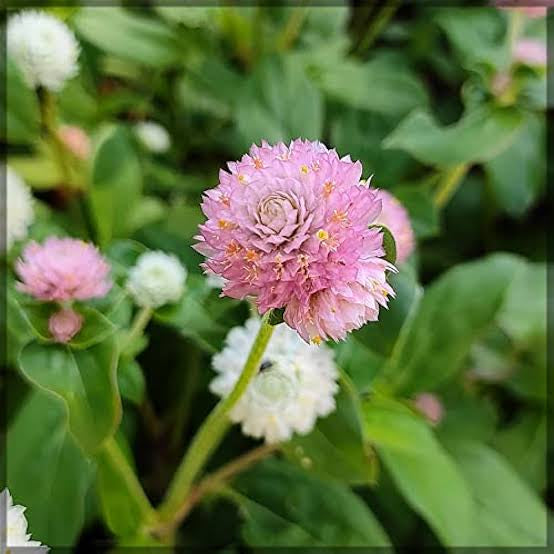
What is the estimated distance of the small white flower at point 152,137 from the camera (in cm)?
98

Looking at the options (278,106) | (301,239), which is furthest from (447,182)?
(301,239)

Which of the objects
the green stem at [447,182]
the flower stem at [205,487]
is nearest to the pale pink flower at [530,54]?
the green stem at [447,182]

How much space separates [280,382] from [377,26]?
1.98ft

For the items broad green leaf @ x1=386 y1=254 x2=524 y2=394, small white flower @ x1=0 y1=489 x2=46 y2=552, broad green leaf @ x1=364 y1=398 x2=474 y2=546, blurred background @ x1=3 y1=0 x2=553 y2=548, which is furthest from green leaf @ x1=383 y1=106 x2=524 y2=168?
small white flower @ x1=0 y1=489 x2=46 y2=552

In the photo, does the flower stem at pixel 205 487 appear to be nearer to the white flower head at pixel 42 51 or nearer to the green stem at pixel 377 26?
the white flower head at pixel 42 51

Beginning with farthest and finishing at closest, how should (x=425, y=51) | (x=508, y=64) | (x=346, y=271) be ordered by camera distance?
1. (x=425, y=51)
2. (x=508, y=64)
3. (x=346, y=271)

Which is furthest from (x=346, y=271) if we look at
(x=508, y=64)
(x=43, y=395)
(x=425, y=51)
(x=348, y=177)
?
(x=425, y=51)

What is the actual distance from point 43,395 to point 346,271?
15.9 inches

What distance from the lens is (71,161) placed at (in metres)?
0.95

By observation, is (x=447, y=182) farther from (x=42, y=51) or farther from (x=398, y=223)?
(x=42, y=51)

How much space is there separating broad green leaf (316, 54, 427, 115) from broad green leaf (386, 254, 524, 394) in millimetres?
228

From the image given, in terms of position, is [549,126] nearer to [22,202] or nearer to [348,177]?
[22,202]

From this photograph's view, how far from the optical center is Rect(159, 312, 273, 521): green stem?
0.52 metres

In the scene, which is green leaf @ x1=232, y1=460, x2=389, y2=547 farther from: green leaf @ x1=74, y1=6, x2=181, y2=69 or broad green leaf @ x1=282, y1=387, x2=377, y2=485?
green leaf @ x1=74, y1=6, x2=181, y2=69
